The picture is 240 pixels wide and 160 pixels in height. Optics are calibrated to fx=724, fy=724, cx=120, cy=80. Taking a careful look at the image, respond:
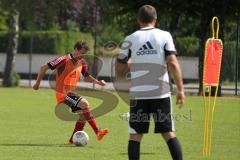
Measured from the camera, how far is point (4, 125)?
1606 centimetres

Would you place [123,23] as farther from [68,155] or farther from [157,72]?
[157,72]

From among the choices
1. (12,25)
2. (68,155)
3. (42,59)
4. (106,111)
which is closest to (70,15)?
(42,59)

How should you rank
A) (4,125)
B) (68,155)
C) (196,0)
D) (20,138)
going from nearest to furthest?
(68,155) → (20,138) → (4,125) → (196,0)

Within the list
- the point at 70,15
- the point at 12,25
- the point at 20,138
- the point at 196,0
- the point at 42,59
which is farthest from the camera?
the point at 70,15

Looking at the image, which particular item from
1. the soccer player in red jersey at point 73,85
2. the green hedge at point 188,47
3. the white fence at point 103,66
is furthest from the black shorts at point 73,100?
the white fence at point 103,66

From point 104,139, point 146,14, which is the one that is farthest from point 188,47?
point 146,14

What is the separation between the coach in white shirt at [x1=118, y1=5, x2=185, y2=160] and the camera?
8567mm

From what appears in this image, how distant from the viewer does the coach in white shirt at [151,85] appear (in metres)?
8.57

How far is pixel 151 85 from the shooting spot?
341 inches

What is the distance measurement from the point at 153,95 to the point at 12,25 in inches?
1139

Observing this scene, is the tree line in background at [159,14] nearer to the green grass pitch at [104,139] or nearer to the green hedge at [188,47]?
the green hedge at [188,47]

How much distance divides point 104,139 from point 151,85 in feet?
17.2

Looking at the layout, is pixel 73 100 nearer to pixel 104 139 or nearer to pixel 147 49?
pixel 104 139

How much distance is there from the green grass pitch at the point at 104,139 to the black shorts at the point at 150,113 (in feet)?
7.64
